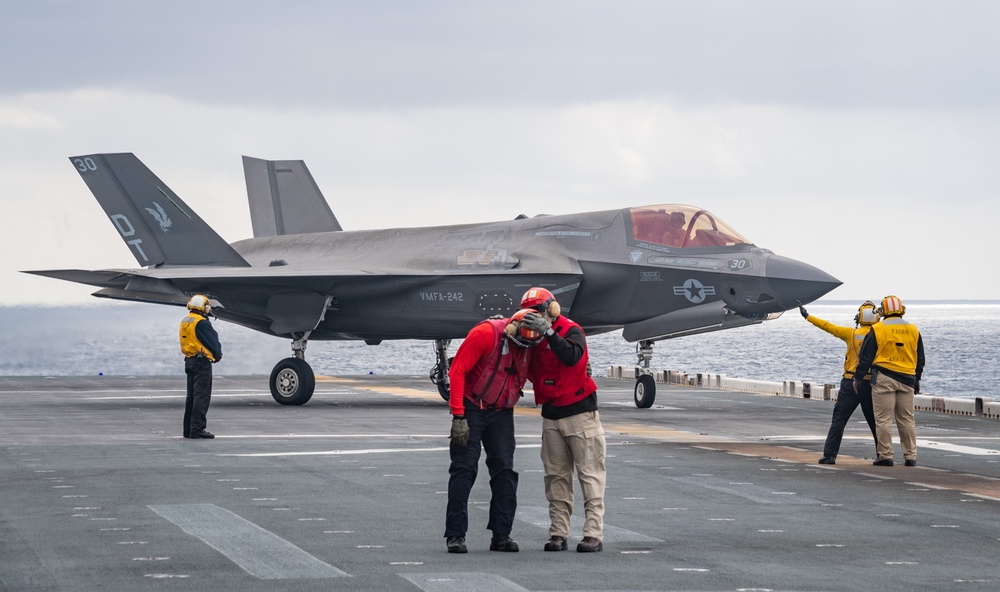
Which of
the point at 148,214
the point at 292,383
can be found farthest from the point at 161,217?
the point at 292,383

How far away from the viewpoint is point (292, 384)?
85.8ft

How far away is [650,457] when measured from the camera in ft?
53.8

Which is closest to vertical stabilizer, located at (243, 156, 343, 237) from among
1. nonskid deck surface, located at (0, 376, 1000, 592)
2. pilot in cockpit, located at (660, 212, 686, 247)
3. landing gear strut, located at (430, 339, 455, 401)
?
landing gear strut, located at (430, 339, 455, 401)

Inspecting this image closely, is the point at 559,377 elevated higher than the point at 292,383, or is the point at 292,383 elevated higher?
the point at 559,377

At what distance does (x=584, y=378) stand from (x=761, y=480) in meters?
4.79

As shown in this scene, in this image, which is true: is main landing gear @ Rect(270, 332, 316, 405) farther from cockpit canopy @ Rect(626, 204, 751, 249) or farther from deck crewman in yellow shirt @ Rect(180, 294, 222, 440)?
cockpit canopy @ Rect(626, 204, 751, 249)

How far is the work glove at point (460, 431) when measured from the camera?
966cm

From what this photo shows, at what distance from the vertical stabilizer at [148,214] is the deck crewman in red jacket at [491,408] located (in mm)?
19104

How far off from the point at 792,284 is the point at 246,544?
1682 centimetres

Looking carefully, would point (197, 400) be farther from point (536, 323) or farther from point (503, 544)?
point (536, 323)

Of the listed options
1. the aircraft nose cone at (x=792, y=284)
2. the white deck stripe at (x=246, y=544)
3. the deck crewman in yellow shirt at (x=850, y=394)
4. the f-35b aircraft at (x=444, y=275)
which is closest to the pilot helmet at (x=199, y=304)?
the f-35b aircraft at (x=444, y=275)

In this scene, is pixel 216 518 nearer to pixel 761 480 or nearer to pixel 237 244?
pixel 761 480

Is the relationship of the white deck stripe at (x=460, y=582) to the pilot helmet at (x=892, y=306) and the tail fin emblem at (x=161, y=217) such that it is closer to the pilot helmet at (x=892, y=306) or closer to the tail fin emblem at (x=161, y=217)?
the pilot helmet at (x=892, y=306)

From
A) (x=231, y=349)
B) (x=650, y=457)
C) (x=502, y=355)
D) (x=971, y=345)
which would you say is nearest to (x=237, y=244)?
(x=650, y=457)
